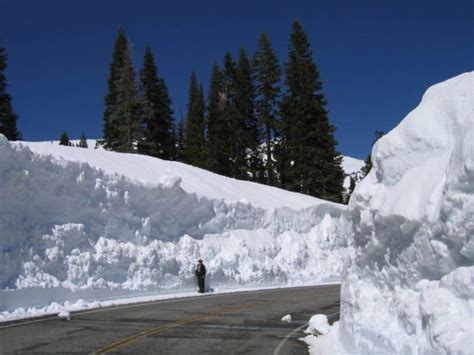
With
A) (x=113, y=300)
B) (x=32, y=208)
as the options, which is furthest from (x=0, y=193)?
(x=113, y=300)

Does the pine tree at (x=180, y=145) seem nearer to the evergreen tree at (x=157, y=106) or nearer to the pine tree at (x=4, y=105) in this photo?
the evergreen tree at (x=157, y=106)

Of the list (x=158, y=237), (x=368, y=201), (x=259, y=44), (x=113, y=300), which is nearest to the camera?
(x=368, y=201)

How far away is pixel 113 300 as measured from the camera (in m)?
20.2

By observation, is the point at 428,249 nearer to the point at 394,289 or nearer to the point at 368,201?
the point at 394,289

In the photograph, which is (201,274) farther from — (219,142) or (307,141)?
(219,142)

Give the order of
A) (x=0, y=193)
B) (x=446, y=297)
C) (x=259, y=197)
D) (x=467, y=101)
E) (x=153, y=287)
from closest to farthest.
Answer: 1. (x=446, y=297)
2. (x=467, y=101)
3. (x=0, y=193)
4. (x=153, y=287)
5. (x=259, y=197)

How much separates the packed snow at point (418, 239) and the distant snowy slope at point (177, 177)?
57.1 feet

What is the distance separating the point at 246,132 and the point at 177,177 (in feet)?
92.2

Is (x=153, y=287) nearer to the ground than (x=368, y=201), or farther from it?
nearer to the ground

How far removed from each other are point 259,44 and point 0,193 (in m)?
39.8

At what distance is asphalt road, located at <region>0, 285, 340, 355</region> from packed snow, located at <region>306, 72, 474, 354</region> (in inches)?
77.1

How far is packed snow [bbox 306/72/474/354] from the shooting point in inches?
247

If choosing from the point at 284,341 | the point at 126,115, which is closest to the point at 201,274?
the point at 284,341

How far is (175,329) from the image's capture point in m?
13.0
